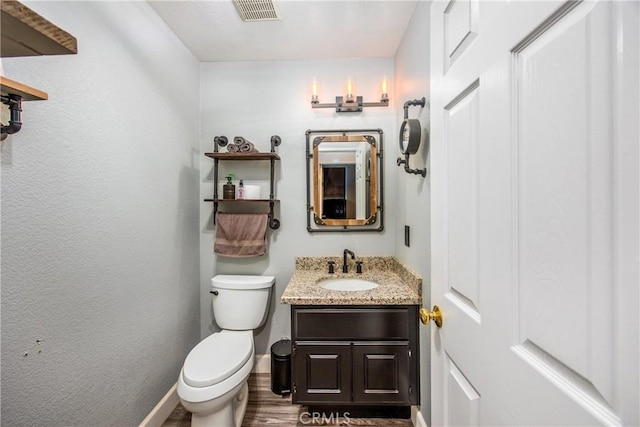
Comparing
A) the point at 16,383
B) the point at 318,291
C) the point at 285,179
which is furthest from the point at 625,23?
the point at 285,179

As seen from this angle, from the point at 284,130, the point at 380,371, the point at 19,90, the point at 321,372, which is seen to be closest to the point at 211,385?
the point at 321,372

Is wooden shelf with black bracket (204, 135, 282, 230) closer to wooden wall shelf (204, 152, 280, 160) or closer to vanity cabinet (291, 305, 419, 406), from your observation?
wooden wall shelf (204, 152, 280, 160)

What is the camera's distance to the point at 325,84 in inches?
81.6

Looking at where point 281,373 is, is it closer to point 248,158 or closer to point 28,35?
point 248,158

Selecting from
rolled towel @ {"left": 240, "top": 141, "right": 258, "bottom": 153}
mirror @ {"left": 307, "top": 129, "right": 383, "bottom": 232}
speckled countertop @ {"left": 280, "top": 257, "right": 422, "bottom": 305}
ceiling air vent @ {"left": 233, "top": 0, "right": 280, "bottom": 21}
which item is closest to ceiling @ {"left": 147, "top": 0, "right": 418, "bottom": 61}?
ceiling air vent @ {"left": 233, "top": 0, "right": 280, "bottom": 21}

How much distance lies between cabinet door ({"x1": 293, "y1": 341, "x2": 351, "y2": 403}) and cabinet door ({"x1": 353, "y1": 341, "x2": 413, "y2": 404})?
0.18 feet

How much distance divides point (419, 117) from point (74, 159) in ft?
5.18

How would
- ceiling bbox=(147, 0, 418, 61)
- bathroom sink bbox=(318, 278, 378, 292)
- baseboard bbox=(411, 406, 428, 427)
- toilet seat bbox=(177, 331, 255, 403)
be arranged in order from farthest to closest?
bathroom sink bbox=(318, 278, 378, 292)
ceiling bbox=(147, 0, 418, 61)
baseboard bbox=(411, 406, 428, 427)
toilet seat bbox=(177, 331, 255, 403)

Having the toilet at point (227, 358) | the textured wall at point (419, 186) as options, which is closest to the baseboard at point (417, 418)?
the textured wall at point (419, 186)

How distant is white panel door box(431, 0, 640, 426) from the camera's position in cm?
34

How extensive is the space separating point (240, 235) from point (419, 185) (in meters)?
1.26

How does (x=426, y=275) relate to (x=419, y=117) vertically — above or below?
below

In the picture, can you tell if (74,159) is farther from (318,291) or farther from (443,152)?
(443,152)

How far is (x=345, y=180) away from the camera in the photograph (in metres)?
2.06
